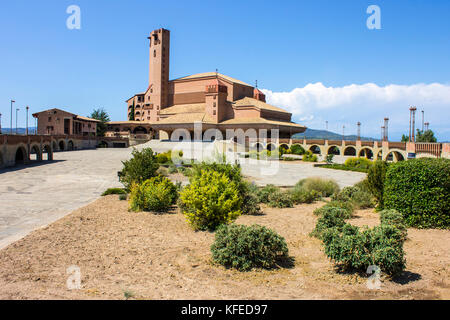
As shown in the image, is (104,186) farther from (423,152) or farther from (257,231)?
(423,152)

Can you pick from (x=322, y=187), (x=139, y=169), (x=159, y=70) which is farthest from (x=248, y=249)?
(x=159, y=70)

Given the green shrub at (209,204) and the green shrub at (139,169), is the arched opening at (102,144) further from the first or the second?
the green shrub at (209,204)

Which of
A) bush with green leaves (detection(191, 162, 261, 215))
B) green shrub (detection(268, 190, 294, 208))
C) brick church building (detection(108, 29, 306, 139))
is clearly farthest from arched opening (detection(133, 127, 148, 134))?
bush with green leaves (detection(191, 162, 261, 215))

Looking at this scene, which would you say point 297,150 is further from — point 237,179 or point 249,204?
point 249,204

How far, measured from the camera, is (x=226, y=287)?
5.12 metres

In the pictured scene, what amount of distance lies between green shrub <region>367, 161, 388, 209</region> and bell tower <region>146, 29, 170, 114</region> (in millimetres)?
61666

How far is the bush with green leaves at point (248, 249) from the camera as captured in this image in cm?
602

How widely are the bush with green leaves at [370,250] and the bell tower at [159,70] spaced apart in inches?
2638

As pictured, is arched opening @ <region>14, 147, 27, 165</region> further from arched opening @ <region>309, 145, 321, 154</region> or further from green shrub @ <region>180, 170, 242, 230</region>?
arched opening @ <region>309, 145, 321, 154</region>

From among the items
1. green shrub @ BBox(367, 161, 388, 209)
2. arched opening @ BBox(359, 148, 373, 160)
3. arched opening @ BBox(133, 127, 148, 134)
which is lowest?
green shrub @ BBox(367, 161, 388, 209)

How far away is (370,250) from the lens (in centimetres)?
555

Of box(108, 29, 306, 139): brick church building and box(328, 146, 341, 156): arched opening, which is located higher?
box(108, 29, 306, 139): brick church building

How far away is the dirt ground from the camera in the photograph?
191 inches
